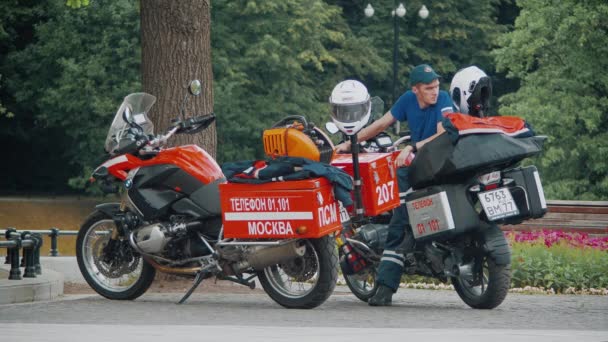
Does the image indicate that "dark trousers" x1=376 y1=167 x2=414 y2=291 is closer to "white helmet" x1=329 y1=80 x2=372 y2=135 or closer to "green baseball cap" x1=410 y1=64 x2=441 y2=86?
"white helmet" x1=329 y1=80 x2=372 y2=135

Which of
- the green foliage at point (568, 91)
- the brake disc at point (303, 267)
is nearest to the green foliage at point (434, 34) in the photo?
the green foliage at point (568, 91)

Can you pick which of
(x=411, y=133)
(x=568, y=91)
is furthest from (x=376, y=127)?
(x=568, y=91)

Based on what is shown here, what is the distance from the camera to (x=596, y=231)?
18062mm

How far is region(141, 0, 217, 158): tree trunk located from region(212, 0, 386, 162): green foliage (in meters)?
28.5

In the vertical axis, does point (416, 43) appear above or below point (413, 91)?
above

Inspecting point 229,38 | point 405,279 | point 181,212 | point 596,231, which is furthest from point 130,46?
point 181,212

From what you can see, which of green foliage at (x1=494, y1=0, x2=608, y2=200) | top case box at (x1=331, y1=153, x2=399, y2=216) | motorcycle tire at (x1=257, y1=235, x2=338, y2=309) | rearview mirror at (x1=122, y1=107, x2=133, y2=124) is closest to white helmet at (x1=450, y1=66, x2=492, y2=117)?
top case box at (x1=331, y1=153, x2=399, y2=216)

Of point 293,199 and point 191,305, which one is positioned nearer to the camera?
point 293,199

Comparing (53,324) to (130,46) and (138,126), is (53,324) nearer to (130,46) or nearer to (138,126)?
(138,126)

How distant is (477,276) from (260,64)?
111ft

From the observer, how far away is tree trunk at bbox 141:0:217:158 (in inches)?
511

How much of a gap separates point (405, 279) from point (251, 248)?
423 cm

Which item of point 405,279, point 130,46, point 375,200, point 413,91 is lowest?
point 405,279

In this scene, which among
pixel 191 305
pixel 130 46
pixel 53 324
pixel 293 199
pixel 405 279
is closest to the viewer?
pixel 53 324
